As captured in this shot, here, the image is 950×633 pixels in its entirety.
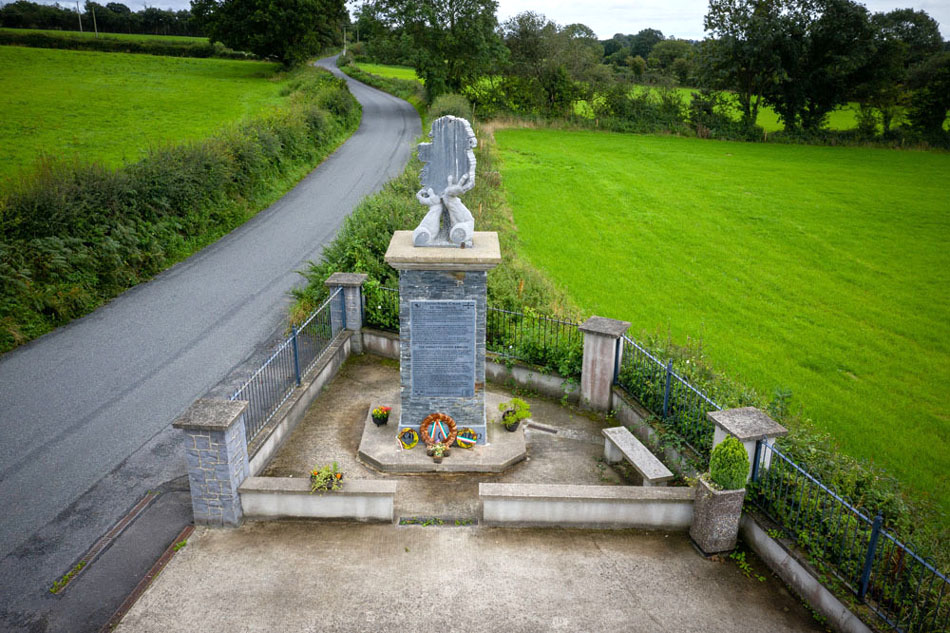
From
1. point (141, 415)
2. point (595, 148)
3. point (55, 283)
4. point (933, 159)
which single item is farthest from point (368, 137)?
point (933, 159)

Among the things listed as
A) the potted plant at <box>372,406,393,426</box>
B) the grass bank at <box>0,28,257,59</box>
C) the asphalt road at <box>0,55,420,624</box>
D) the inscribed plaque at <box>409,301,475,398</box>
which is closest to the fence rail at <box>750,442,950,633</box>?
the inscribed plaque at <box>409,301,475,398</box>

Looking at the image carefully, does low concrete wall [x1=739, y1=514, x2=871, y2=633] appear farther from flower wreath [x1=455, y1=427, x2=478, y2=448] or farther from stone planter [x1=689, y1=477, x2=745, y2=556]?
flower wreath [x1=455, y1=427, x2=478, y2=448]

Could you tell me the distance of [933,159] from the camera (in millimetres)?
37969

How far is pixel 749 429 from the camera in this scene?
7418mm

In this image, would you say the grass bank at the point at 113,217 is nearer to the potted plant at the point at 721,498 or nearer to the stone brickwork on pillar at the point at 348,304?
the stone brickwork on pillar at the point at 348,304

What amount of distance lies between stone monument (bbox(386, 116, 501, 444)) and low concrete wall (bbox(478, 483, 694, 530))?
6.03 feet

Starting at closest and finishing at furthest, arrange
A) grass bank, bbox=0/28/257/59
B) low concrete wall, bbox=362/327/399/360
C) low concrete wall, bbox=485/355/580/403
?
1. low concrete wall, bbox=485/355/580/403
2. low concrete wall, bbox=362/327/399/360
3. grass bank, bbox=0/28/257/59

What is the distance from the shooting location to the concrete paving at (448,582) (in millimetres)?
6402

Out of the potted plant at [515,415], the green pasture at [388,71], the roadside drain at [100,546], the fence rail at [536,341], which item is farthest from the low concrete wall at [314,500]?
the green pasture at [388,71]

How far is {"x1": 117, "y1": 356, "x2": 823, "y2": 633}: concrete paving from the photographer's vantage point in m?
6.40

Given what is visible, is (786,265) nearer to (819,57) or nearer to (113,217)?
(113,217)

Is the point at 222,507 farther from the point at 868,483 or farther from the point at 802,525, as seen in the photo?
the point at 868,483

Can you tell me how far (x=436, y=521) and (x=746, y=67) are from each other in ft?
152

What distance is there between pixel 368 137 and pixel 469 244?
28588 millimetres
